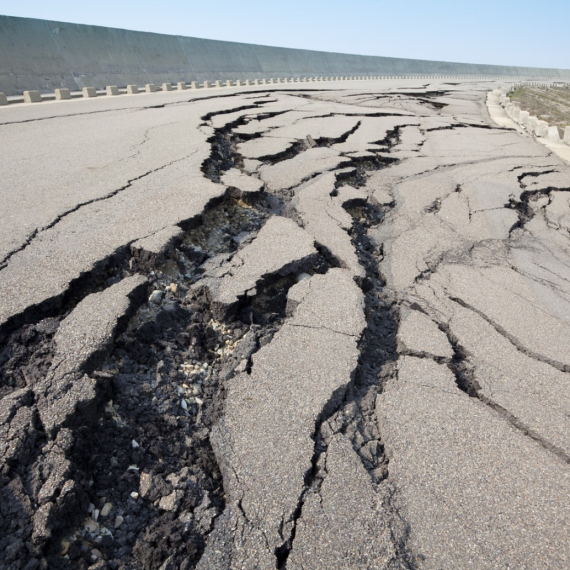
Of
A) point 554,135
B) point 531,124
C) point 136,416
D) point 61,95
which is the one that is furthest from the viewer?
point 61,95

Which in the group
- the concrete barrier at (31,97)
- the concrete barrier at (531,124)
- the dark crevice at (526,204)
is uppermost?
the dark crevice at (526,204)

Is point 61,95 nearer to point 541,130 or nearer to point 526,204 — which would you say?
point 541,130

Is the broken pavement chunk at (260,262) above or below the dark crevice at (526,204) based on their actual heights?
above

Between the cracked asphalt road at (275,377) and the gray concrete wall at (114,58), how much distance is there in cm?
1113

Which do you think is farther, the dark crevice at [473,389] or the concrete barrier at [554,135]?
the concrete barrier at [554,135]

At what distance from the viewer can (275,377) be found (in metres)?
1.97

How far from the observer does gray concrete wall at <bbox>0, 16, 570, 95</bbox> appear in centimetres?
1269

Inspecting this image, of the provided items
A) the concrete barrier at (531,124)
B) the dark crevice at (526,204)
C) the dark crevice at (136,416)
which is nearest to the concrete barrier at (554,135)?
the concrete barrier at (531,124)

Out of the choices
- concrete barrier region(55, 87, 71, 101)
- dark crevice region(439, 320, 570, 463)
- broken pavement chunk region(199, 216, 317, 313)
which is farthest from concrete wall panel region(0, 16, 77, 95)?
dark crevice region(439, 320, 570, 463)

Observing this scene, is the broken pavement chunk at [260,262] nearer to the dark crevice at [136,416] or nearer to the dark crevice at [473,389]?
the dark crevice at [136,416]

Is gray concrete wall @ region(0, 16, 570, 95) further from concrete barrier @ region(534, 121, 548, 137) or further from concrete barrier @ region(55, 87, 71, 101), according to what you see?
concrete barrier @ region(534, 121, 548, 137)

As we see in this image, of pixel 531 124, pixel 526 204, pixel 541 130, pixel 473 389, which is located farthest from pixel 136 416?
pixel 531 124

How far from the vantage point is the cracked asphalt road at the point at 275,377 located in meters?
1.37

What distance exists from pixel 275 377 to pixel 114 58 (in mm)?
17948
